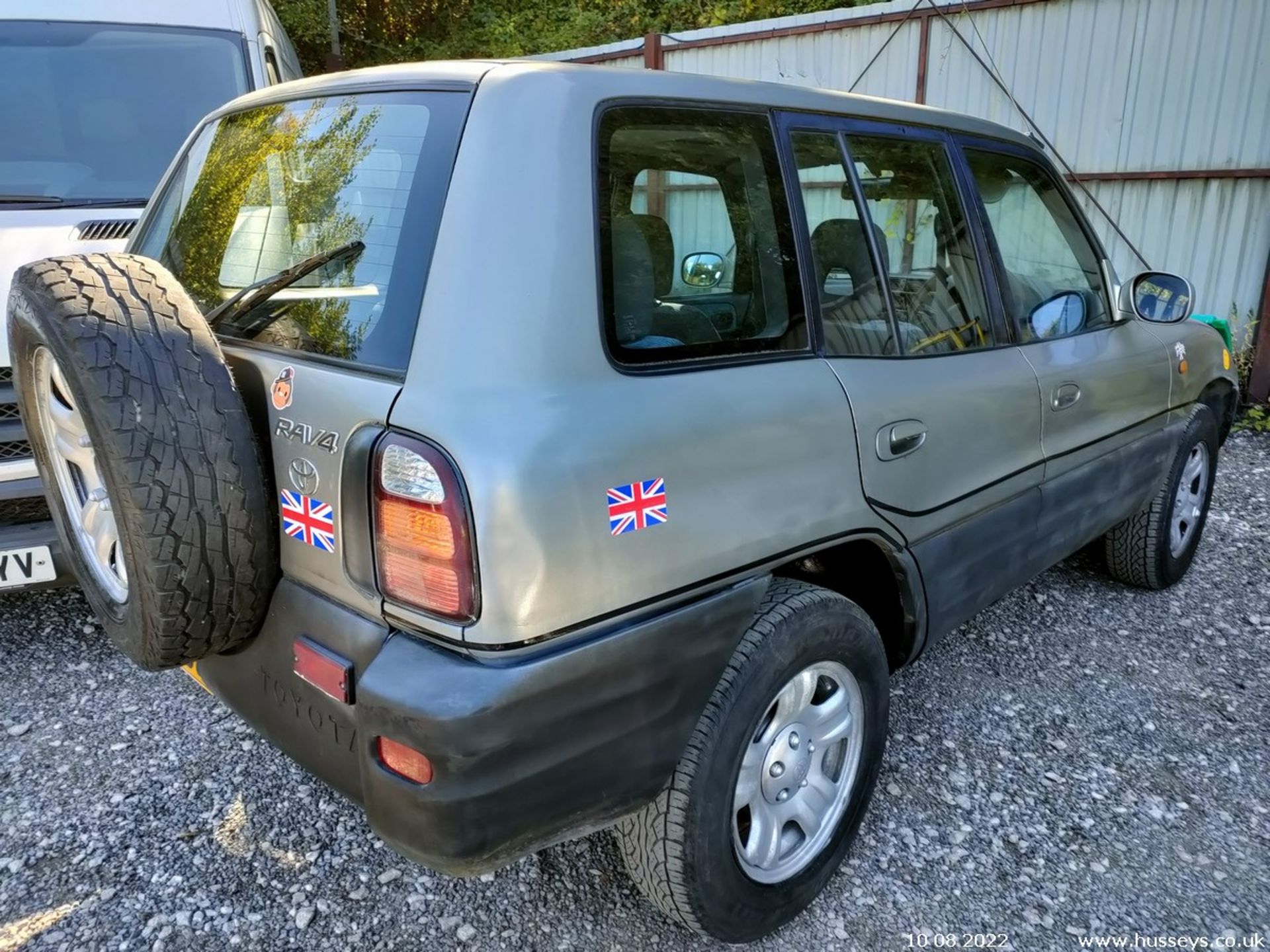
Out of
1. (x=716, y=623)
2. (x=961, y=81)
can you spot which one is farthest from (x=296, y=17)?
(x=716, y=623)

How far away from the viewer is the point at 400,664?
5.12 feet

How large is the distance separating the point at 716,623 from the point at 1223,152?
6.90 m

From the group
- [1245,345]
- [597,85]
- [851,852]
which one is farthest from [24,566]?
[1245,345]

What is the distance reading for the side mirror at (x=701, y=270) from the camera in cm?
222

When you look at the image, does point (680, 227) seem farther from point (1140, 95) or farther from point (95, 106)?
point (1140, 95)

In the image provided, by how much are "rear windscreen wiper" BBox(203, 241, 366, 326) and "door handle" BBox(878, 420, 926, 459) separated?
1.25m

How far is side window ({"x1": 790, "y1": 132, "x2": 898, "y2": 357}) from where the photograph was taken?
217 centimetres

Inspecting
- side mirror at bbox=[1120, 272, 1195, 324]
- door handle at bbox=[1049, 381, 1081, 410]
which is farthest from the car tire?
door handle at bbox=[1049, 381, 1081, 410]

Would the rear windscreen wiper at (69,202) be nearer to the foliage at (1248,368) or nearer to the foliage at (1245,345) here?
the foliage at (1248,368)

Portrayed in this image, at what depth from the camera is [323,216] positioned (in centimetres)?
190

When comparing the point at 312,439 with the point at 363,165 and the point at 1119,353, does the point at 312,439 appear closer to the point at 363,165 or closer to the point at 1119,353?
the point at 363,165

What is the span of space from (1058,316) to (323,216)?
2.35 metres

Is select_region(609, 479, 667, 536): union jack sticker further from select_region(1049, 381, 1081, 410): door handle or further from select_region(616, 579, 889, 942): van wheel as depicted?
select_region(1049, 381, 1081, 410): door handle

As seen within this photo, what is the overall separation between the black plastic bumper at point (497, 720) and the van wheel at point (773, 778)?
0.30 feet
